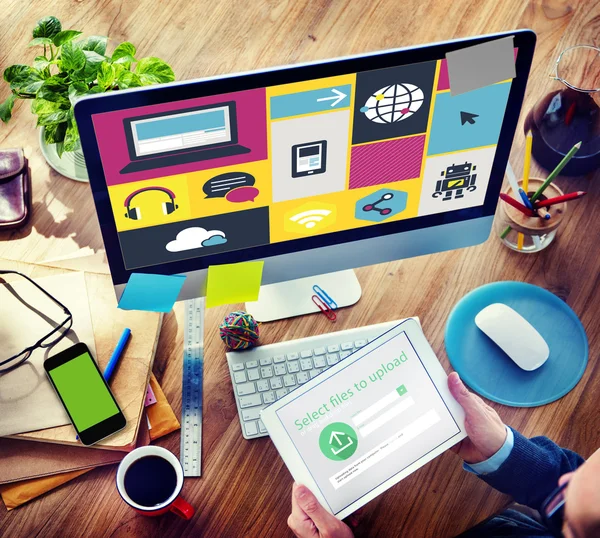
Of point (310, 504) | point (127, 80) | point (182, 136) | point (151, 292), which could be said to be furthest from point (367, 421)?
point (127, 80)

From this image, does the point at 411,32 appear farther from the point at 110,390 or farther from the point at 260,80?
the point at 110,390

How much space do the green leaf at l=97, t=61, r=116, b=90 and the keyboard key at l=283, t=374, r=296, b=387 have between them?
0.50m

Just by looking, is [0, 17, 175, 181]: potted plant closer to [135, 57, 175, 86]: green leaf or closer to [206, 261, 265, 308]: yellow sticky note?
[135, 57, 175, 86]: green leaf

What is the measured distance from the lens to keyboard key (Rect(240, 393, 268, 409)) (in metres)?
1.04

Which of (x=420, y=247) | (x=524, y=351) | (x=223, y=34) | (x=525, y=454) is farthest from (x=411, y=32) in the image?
(x=525, y=454)

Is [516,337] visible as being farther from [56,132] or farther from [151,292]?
[56,132]

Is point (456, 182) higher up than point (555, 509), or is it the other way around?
point (456, 182)

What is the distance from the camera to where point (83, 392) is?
99 centimetres

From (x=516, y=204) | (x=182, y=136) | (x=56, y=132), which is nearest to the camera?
(x=182, y=136)

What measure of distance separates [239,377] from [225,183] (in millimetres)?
338

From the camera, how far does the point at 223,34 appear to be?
4.29ft

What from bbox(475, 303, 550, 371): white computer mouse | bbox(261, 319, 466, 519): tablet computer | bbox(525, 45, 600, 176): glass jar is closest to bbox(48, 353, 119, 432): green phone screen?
bbox(261, 319, 466, 519): tablet computer

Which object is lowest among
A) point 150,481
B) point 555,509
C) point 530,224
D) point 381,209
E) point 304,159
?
point 555,509

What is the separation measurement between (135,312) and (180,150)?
0.36 m
